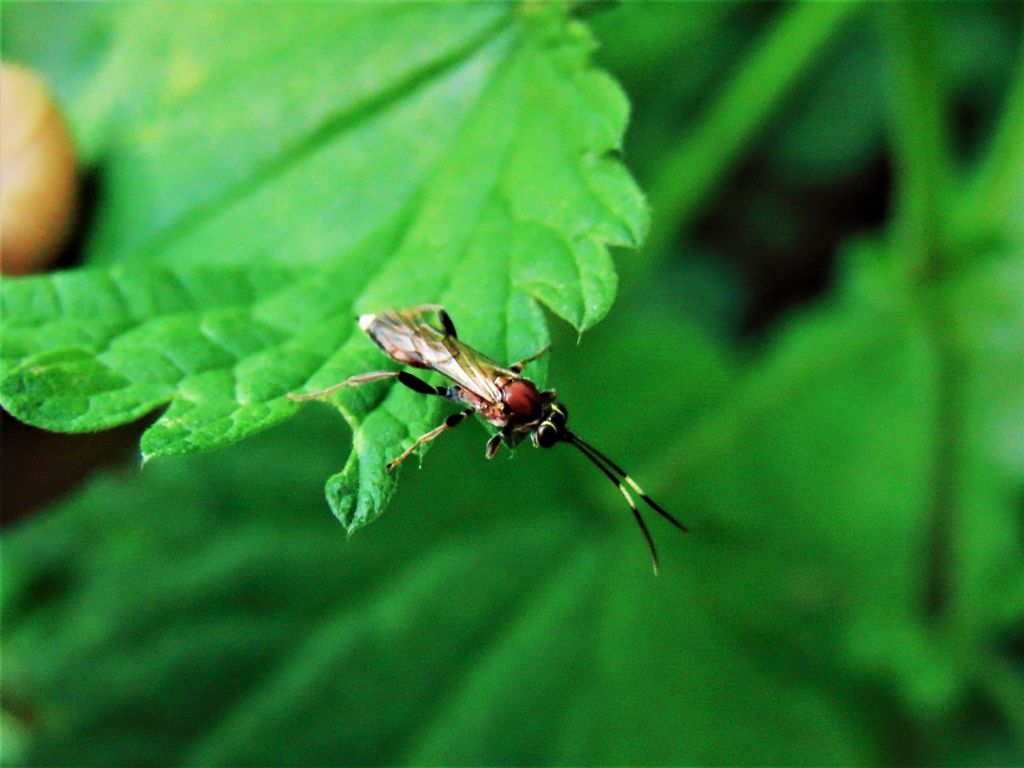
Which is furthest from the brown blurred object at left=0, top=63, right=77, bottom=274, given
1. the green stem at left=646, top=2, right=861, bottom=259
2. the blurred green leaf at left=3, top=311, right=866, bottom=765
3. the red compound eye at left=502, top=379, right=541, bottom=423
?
the green stem at left=646, top=2, right=861, bottom=259

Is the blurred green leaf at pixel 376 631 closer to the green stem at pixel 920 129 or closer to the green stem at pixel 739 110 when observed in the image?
the green stem at pixel 739 110

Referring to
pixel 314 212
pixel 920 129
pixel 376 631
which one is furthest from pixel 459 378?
pixel 920 129

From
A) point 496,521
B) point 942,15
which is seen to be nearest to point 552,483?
point 496,521

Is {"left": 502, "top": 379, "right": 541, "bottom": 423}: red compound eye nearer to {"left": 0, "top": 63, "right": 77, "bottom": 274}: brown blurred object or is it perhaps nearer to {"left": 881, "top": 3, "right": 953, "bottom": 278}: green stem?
{"left": 881, "top": 3, "right": 953, "bottom": 278}: green stem

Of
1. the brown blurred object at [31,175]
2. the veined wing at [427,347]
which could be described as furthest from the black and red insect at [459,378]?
the brown blurred object at [31,175]

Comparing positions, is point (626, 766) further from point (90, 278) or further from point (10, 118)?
point (10, 118)

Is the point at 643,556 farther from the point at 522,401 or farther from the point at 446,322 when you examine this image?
the point at 446,322
